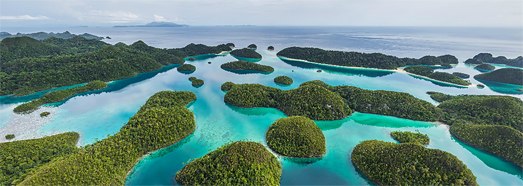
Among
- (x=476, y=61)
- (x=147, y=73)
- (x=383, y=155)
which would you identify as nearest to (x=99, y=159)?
(x=383, y=155)

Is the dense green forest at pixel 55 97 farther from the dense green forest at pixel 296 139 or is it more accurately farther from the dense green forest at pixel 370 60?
the dense green forest at pixel 370 60

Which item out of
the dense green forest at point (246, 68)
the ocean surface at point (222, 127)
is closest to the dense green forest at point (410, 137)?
the ocean surface at point (222, 127)

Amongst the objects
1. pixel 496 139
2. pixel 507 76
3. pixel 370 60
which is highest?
pixel 370 60

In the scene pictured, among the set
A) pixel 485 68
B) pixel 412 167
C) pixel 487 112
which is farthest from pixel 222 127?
pixel 485 68

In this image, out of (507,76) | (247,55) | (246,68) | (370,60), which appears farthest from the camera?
(247,55)

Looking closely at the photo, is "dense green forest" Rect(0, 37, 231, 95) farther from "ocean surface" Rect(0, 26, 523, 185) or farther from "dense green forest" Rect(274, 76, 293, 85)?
"dense green forest" Rect(274, 76, 293, 85)

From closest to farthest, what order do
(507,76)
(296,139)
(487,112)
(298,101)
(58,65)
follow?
(296,139)
(487,112)
(298,101)
(58,65)
(507,76)

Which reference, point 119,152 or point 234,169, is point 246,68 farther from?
point 234,169

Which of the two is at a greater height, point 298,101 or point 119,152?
point 298,101
